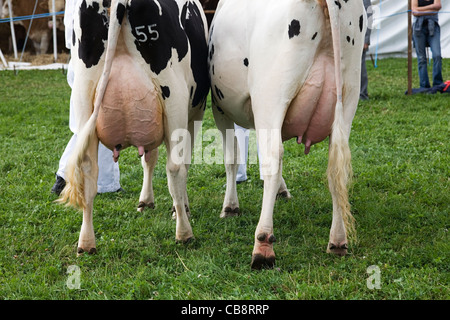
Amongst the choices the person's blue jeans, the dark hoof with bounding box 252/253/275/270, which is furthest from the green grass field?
the person's blue jeans

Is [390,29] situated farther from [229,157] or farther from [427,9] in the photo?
[229,157]

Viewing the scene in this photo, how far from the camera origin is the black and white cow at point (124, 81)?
12.3 ft

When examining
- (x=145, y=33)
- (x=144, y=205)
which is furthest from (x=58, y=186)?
(x=145, y=33)

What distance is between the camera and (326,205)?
5.18 m

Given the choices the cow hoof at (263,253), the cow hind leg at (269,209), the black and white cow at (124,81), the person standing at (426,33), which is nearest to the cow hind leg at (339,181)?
the cow hind leg at (269,209)

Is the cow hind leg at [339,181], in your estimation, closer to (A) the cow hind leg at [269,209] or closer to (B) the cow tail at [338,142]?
(B) the cow tail at [338,142]

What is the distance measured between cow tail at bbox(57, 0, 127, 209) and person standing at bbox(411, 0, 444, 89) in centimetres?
826

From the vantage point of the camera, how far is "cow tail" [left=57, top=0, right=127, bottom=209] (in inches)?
145

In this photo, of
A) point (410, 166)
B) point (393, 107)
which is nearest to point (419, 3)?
point (393, 107)

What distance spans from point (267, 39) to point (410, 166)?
2.97 m

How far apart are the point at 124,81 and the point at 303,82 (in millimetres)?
1182

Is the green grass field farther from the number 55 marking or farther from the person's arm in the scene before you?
the person's arm

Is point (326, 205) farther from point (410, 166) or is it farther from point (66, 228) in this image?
point (66, 228)

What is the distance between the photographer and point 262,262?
150 inches
